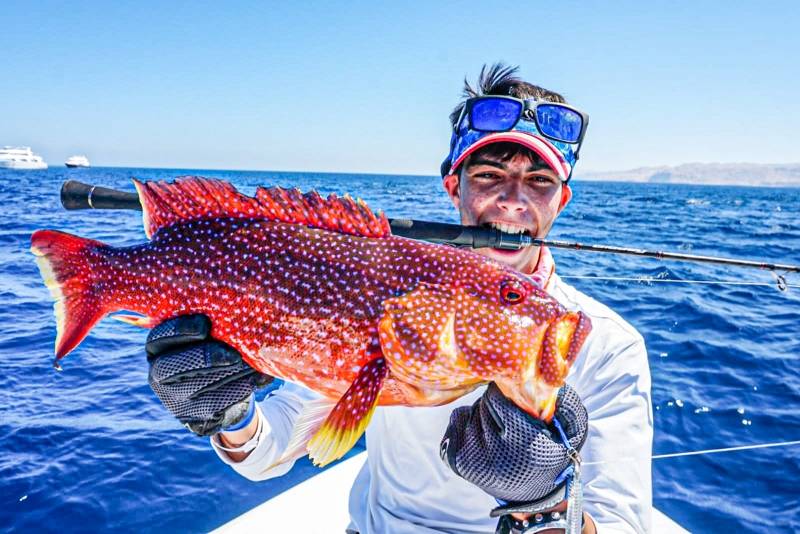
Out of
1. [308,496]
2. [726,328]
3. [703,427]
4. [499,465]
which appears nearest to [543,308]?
[499,465]

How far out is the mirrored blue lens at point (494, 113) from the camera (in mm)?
3369

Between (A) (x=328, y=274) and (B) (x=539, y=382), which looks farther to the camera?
(A) (x=328, y=274)

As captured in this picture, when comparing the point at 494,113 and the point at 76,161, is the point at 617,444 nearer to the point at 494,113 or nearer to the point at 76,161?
the point at 494,113

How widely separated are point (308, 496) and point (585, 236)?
63.0 feet

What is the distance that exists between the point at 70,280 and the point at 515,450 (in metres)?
2.30

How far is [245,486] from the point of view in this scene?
220 inches

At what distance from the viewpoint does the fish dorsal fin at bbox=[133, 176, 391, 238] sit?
2.38 m

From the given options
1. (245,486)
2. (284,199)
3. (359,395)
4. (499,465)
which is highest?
(284,199)

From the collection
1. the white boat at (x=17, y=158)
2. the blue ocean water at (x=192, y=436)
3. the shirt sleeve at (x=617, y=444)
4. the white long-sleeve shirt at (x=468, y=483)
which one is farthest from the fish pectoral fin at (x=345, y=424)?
the white boat at (x=17, y=158)

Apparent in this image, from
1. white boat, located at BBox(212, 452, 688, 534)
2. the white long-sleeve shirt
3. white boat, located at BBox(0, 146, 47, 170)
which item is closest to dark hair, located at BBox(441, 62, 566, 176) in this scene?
the white long-sleeve shirt

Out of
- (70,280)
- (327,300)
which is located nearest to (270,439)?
(327,300)

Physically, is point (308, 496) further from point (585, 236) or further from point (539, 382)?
point (585, 236)

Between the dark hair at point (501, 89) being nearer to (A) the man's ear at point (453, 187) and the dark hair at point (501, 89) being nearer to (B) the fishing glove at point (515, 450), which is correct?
(A) the man's ear at point (453, 187)

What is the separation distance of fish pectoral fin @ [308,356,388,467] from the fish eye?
0.66 m
